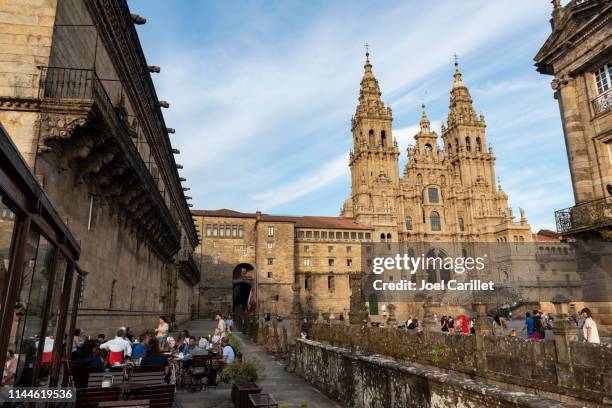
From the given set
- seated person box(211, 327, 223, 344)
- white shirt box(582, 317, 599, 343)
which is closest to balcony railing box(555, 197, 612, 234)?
white shirt box(582, 317, 599, 343)

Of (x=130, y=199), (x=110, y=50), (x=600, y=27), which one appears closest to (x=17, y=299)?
(x=130, y=199)

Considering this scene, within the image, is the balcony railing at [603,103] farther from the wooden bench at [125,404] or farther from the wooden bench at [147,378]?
the wooden bench at [125,404]

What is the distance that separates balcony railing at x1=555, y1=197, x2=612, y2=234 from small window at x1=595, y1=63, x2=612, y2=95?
13.7ft

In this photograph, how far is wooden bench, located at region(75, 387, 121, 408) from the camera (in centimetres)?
496

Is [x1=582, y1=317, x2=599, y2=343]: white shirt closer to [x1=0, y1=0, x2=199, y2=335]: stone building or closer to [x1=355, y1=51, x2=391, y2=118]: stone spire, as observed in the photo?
[x1=0, y1=0, x2=199, y2=335]: stone building

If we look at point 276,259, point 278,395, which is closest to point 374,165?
point 276,259

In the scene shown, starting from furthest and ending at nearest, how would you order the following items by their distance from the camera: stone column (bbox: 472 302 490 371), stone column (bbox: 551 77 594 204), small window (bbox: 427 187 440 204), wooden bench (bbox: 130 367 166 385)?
small window (bbox: 427 187 440 204) < stone column (bbox: 551 77 594 204) < stone column (bbox: 472 302 490 371) < wooden bench (bbox: 130 367 166 385)

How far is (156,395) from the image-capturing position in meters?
5.52

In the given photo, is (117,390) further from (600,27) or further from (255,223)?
(255,223)

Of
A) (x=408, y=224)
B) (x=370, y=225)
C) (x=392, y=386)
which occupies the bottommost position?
(x=392, y=386)

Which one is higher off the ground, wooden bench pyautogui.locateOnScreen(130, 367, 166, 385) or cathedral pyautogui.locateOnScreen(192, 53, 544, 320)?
cathedral pyautogui.locateOnScreen(192, 53, 544, 320)

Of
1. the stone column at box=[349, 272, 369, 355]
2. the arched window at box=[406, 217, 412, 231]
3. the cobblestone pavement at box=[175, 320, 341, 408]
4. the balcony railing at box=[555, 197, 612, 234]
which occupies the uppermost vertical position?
the arched window at box=[406, 217, 412, 231]

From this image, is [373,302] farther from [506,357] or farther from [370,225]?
[506,357]

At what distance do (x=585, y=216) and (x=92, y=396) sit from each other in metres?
16.2
